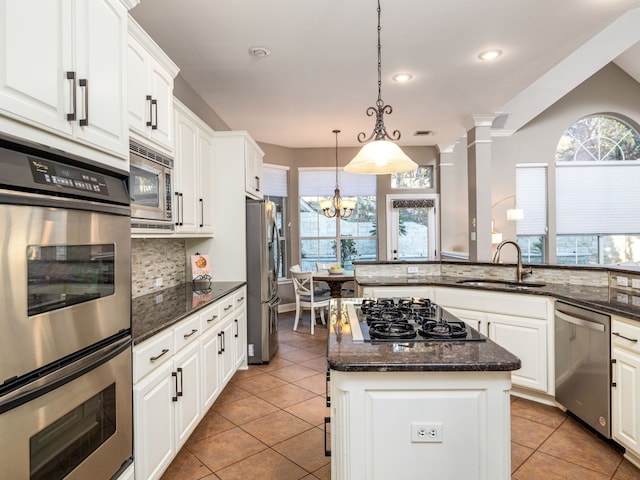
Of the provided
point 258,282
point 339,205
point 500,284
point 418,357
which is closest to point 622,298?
point 500,284

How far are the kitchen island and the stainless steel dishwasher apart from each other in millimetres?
1428

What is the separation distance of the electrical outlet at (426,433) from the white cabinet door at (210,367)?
1653 millimetres

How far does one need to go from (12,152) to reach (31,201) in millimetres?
133

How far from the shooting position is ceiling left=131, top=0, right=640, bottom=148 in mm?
2539

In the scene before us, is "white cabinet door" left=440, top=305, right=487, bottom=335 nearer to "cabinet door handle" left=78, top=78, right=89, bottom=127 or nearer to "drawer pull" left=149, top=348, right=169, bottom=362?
"drawer pull" left=149, top=348, right=169, bottom=362

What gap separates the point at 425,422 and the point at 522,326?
197 centimetres

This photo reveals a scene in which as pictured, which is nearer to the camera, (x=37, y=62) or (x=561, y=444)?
(x=37, y=62)

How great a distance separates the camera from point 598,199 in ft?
21.4

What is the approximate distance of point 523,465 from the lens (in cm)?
214

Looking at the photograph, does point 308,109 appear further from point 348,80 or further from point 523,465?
point 523,465

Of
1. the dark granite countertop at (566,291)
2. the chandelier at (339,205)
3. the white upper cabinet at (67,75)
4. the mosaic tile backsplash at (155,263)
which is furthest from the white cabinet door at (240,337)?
the chandelier at (339,205)

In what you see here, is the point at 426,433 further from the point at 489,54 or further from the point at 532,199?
the point at 532,199

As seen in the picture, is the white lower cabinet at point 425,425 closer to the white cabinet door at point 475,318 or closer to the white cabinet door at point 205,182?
the white cabinet door at point 475,318

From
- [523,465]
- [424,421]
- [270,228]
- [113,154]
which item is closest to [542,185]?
[270,228]
